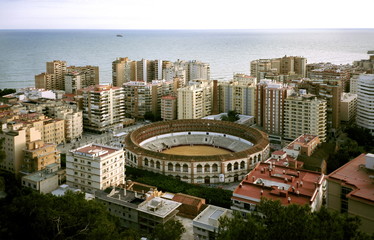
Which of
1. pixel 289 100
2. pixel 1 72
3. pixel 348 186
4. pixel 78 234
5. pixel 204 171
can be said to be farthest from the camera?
pixel 1 72

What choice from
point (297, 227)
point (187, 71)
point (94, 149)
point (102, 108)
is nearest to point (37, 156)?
point (94, 149)

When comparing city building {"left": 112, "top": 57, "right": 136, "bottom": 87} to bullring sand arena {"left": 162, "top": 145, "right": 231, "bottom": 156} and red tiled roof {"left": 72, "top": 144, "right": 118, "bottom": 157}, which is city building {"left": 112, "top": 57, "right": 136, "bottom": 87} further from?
red tiled roof {"left": 72, "top": 144, "right": 118, "bottom": 157}

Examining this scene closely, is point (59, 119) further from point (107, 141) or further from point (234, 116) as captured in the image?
point (234, 116)

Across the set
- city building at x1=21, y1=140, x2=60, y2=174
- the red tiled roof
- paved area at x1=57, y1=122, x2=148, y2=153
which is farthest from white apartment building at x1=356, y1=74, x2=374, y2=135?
city building at x1=21, y1=140, x2=60, y2=174

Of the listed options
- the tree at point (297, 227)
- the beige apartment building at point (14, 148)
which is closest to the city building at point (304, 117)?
the beige apartment building at point (14, 148)

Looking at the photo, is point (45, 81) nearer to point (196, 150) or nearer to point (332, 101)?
point (196, 150)

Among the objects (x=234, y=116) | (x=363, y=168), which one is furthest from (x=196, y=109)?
(x=363, y=168)

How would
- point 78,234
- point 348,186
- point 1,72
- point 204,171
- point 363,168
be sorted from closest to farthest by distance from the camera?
point 78,234 → point 348,186 → point 363,168 → point 204,171 → point 1,72
